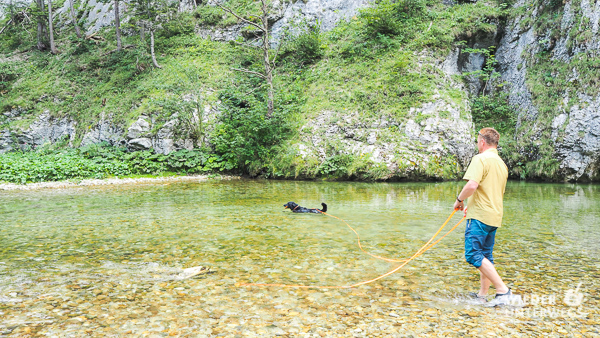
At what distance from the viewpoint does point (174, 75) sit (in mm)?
20688

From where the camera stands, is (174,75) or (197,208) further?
(174,75)

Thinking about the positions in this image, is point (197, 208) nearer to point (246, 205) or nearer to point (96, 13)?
point (246, 205)

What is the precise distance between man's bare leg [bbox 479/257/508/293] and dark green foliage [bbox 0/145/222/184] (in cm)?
1562


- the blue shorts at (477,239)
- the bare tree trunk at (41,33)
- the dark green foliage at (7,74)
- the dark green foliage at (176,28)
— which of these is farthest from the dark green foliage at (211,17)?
the blue shorts at (477,239)

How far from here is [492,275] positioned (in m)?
3.54

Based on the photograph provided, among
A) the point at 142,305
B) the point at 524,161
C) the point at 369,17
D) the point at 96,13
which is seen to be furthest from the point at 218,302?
the point at 96,13

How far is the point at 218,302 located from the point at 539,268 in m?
4.15

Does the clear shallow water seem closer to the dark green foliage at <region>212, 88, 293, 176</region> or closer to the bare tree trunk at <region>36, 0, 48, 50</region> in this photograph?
the dark green foliage at <region>212, 88, 293, 176</region>

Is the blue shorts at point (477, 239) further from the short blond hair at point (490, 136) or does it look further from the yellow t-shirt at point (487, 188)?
the short blond hair at point (490, 136)

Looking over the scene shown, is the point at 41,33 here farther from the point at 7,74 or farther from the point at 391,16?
the point at 391,16

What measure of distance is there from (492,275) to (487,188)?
916 millimetres

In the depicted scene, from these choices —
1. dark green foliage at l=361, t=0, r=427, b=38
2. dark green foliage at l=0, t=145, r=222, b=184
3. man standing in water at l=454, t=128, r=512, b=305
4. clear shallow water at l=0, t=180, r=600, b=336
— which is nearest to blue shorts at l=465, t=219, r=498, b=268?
man standing in water at l=454, t=128, r=512, b=305

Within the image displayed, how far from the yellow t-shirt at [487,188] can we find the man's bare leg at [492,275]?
1.38 feet

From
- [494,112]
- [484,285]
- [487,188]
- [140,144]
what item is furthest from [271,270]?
[494,112]
